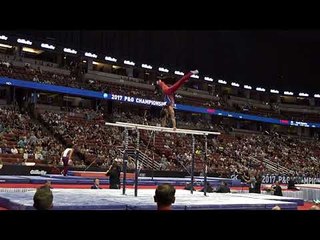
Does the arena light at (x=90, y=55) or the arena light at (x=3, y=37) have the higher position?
the arena light at (x=90, y=55)

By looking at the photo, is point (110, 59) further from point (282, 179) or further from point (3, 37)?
point (282, 179)

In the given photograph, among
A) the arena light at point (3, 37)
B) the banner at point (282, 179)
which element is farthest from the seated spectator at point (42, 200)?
the arena light at point (3, 37)

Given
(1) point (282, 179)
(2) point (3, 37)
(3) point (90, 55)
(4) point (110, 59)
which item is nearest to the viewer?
(2) point (3, 37)

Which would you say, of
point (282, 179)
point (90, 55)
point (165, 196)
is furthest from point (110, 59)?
point (165, 196)

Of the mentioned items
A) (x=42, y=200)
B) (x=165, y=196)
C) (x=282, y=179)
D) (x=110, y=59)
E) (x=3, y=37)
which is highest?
(x=110, y=59)

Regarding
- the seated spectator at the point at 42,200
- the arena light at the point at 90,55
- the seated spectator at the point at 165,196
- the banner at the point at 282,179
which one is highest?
the arena light at the point at 90,55

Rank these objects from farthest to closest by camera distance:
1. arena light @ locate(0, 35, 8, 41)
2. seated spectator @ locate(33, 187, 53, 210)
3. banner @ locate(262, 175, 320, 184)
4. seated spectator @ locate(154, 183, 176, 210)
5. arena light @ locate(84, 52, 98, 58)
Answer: arena light @ locate(84, 52, 98, 58), arena light @ locate(0, 35, 8, 41), banner @ locate(262, 175, 320, 184), seated spectator @ locate(33, 187, 53, 210), seated spectator @ locate(154, 183, 176, 210)

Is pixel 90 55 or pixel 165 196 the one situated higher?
pixel 90 55

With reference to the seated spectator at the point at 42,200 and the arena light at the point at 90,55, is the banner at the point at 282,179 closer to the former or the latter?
the arena light at the point at 90,55

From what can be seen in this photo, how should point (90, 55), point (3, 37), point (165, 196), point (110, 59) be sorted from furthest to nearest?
point (110, 59)
point (90, 55)
point (3, 37)
point (165, 196)

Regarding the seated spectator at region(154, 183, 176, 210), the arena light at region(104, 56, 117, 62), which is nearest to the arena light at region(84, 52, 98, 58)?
the arena light at region(104, 56, 117, 62)

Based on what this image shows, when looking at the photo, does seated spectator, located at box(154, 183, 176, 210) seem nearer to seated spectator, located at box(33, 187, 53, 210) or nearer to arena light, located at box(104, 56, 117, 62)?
seated spectator, located at box(33, 187, 53, 210)

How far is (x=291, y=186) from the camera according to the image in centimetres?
2133
